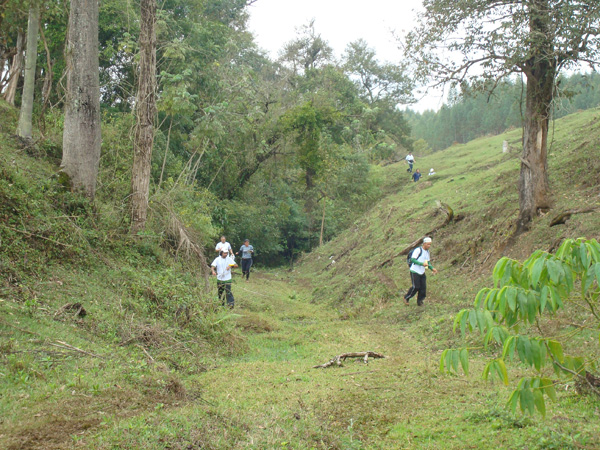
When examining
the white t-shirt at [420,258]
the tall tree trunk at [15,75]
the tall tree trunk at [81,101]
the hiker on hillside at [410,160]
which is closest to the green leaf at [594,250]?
the white t-shirt at [420,258]

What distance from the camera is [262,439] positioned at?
4.53 metres

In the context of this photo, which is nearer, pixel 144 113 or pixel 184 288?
pixel 184 288

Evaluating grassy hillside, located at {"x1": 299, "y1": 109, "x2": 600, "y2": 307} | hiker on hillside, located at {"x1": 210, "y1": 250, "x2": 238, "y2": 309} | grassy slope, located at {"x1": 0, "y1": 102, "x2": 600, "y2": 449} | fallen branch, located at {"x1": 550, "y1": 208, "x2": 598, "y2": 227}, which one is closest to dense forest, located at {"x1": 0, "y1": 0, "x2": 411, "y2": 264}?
hiker on hillside, located at {"x1": 210, "y1": 250, "x2": 238, "y2": 309}

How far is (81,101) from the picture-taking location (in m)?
10.5

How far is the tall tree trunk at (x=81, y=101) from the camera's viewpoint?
1052 centimetres

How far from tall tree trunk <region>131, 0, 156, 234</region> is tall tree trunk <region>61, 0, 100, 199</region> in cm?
106

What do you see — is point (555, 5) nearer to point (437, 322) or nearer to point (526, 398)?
point (437, 322)

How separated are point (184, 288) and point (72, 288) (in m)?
2.26

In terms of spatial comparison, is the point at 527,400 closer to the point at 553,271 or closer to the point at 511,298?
the point at 511,298

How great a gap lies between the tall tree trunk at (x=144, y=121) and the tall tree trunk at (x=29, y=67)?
3614mm

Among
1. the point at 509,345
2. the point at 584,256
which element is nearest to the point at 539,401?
the point at 509,345

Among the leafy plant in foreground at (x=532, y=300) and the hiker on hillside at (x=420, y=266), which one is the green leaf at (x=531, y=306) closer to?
the leafy plant in foreground at (x=532, y=300)

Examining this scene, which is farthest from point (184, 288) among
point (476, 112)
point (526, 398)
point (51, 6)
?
point (476, 112)

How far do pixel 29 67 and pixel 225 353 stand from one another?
33.5ft
